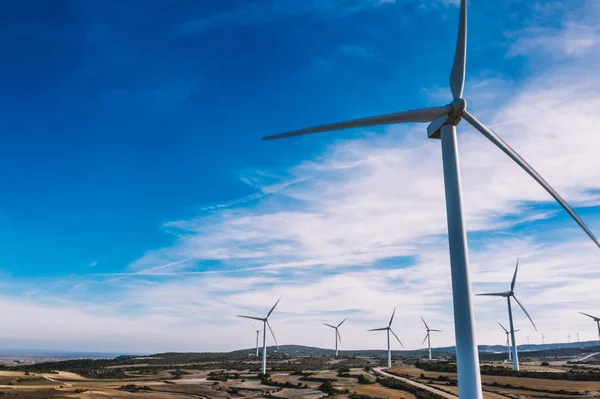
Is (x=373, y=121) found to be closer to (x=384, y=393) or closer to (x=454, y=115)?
(x=454, y=115)

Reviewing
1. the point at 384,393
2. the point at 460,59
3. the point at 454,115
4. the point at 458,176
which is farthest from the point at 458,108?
the point at 384,393

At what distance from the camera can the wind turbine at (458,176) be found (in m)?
21.5

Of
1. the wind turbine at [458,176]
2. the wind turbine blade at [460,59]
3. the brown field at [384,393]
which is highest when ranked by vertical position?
the wind turbine blade at [460,59]

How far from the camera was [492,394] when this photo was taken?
7056cm

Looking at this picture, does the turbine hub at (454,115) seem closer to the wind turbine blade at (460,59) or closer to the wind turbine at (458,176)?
the wind turbine at (458,176)

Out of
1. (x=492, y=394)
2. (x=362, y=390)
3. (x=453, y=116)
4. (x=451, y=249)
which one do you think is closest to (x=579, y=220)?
(x=451, y=249)

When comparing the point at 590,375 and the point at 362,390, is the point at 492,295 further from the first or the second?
the point at 362,390

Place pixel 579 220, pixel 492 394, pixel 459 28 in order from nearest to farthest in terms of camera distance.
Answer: pixel 579 220, pixel 459 28, pixel 492 394

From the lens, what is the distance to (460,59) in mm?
31469

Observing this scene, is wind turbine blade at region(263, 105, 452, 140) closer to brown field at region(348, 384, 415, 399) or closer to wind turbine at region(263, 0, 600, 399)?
wind turbine at region(263, 0, 600, 399)

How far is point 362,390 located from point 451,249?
207 feet

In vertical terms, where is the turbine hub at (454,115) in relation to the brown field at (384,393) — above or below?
above

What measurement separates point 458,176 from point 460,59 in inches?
443

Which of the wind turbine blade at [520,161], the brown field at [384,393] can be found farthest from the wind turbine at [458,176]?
the brown field at [384,393]
